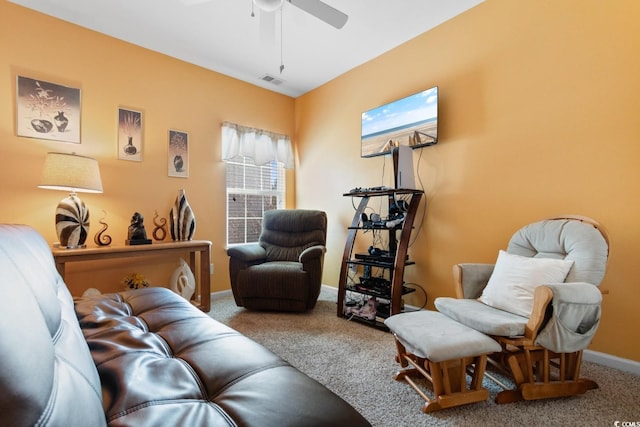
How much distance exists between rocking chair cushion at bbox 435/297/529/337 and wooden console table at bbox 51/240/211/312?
222cm

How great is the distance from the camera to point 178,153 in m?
3.24

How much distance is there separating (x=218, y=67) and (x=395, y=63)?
2049 millimetres

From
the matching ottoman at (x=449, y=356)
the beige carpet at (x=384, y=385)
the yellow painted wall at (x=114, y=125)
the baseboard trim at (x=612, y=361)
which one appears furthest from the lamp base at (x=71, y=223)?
the baseboard trim at (x=612, y=361)

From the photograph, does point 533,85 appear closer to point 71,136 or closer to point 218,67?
point 218,67

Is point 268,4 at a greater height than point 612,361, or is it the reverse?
point 268,4

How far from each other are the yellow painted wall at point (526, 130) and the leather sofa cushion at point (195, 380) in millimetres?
2123

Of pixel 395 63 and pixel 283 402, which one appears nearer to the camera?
pixel 283 402

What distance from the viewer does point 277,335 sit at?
2.33 m

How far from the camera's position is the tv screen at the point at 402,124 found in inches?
103

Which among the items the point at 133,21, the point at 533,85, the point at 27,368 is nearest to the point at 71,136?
the point at 133,21

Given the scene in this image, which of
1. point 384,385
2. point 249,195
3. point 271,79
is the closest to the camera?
point 384,385

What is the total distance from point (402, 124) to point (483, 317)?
6.34 ft

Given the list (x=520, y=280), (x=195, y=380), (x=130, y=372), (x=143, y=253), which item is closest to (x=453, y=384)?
(x=520, y=280)

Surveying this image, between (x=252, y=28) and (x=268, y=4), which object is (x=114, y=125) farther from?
(x=268, y=4)
